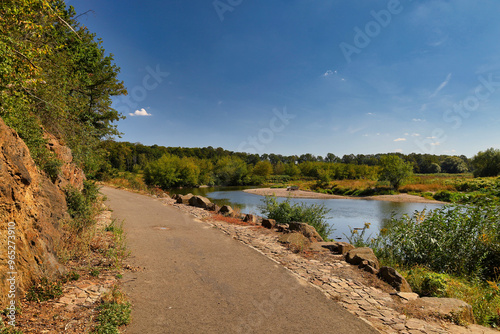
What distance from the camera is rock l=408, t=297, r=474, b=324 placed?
4.03 metres

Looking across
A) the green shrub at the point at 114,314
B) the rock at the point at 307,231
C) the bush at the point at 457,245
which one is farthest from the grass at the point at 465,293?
the green shrub at the point at 114,314

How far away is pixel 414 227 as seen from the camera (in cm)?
888

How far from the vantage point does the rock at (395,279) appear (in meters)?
5.20

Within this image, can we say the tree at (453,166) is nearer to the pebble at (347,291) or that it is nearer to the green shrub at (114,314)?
the pebble at (347,291)

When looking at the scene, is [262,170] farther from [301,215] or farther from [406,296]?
[406,296]

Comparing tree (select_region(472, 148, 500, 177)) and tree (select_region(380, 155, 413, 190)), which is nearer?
tree (select_region(380, 155, 413, 190))

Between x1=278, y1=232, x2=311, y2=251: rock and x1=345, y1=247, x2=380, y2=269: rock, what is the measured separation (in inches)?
55.2

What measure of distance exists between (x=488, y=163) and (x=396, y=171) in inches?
955

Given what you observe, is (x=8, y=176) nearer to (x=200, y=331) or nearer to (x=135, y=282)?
(x=135, y=282)

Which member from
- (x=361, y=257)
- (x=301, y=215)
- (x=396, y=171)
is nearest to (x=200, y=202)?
(x=301, y=215)

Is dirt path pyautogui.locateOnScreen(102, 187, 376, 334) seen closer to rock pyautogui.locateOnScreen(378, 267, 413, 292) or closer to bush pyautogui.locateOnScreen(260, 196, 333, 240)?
rock pyautogui.locateOnScreen(378, 267, 413, 292)

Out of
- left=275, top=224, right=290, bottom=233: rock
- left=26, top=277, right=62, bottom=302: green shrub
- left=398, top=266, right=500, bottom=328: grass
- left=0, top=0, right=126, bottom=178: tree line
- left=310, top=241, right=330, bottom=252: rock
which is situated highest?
left=0, top=0, right=126, bottom=178: tree line

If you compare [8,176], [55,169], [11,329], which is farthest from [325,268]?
[55,169]

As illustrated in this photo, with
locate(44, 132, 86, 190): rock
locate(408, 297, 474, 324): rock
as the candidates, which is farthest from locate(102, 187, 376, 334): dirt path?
locate(44, 132, 86, 190): rock
